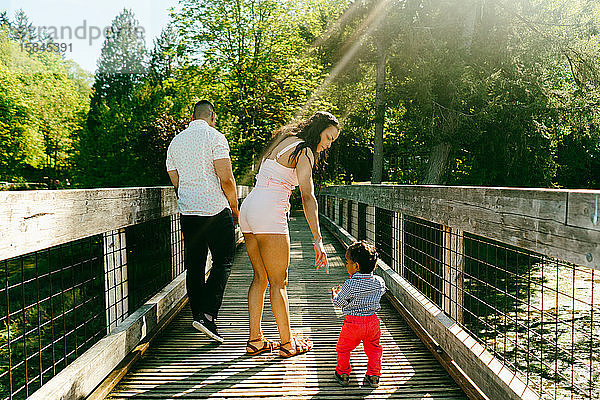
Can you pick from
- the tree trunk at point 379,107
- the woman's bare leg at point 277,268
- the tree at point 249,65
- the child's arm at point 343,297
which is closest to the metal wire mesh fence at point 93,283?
the woman's bare leg at point 277,268

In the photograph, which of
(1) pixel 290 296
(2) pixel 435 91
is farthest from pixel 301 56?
Answer: (1) pixel 290 296

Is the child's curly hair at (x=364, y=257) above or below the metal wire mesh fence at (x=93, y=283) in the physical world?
above

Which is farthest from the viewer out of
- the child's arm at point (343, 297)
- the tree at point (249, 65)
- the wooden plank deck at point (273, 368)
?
the tree at point (249, 65)

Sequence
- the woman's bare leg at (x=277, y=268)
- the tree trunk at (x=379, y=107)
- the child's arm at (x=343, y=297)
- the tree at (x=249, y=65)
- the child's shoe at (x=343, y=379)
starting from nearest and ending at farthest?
1. the child's shoe at (x=343, y=379)
2. the child's arm at (x=343, y=297)
3. the woman's bare leg at (x=277, y=268)
4. the tree trunk at (x=379, y=107)
5. the tree at (x=249, y=65)

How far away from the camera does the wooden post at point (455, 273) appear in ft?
12.7

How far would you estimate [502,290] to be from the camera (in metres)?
6.48

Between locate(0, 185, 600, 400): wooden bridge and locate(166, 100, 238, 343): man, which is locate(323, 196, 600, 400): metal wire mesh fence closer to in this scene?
locate(0, 185, 600, 400): wooden bridge

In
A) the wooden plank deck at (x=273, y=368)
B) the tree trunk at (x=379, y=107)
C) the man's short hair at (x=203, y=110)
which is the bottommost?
the wooden plank deck at (x=273, y=368)

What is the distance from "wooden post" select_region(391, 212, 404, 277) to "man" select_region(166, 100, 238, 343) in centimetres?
206

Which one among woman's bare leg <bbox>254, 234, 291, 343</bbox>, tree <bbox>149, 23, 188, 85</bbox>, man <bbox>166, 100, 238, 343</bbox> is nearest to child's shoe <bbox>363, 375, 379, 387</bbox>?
woman's bare leg <bbox>254, 234, 291, 343</bbox>

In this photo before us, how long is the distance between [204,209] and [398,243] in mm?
2399

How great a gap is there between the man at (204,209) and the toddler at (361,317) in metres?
1.12

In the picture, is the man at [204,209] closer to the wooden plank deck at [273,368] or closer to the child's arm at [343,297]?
the wooden plank deck at [273,368]

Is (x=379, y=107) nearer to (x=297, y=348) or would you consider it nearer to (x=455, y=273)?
(x=455, y=273)
